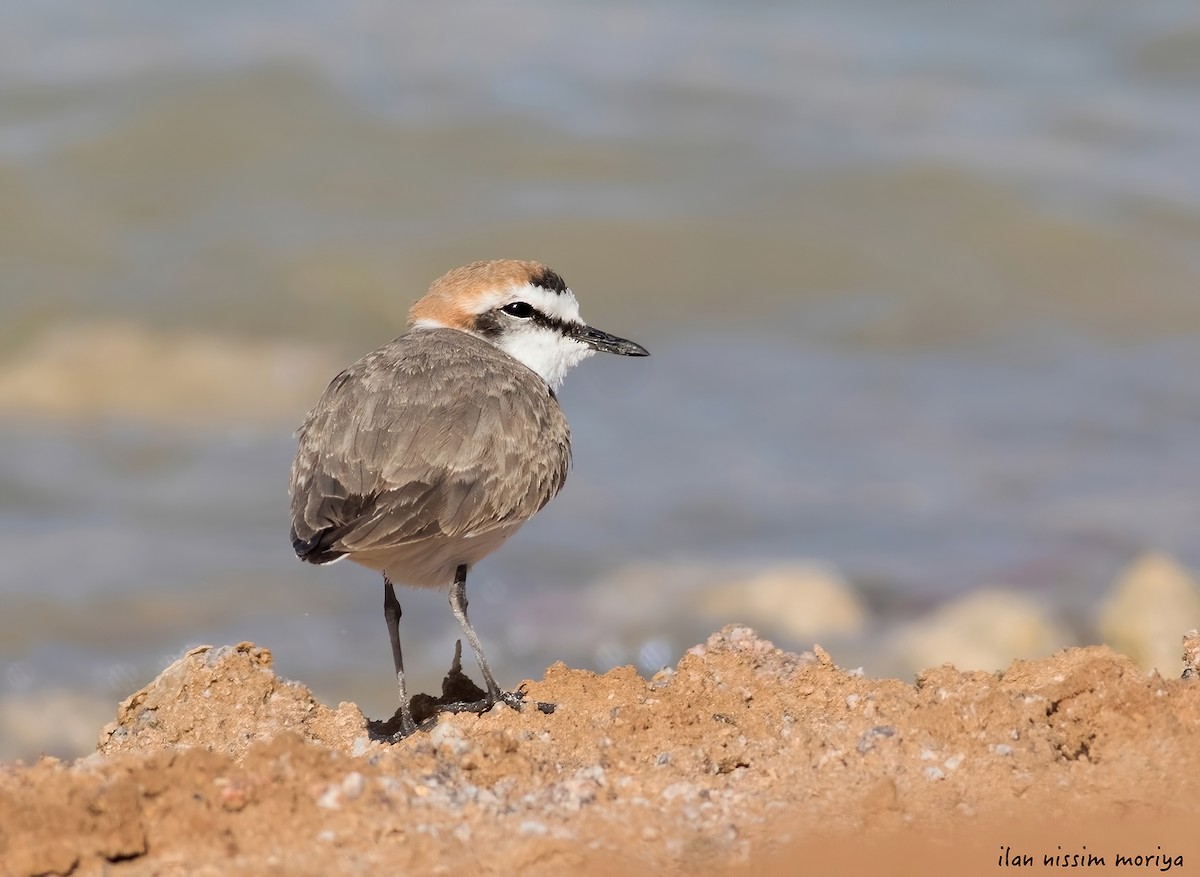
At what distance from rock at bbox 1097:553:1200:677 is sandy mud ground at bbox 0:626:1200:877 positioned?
4265mm

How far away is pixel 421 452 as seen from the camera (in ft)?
20.4

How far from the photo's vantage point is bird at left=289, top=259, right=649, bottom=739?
19.7 ft

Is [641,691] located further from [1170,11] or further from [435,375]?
[1170,11]

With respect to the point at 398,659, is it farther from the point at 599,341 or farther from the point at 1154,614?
the point at 1154,614

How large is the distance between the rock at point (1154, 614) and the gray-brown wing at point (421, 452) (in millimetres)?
4490

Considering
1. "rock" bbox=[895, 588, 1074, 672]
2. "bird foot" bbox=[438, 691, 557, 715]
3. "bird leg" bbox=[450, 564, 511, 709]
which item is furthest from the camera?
"rock" bbox=[895, 588, 1074, 672]

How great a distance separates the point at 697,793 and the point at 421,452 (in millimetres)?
2389

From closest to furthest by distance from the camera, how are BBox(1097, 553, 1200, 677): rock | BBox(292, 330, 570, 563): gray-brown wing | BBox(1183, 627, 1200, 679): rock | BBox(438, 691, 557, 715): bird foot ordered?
1. BBox(1183, 627, 1200, 679): rock
2. BBox(438, 691, 557, 715): bird foot
3. BBox(292, 330, 570, 563): gray-brown wing
4. BBox(1097, 553, 1200, 677): rock

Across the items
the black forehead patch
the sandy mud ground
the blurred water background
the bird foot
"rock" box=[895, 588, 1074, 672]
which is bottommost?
the sandy mud ground

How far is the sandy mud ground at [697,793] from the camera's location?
374 cm

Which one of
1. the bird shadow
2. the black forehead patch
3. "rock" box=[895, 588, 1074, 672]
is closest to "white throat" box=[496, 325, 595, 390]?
the black forehead patch

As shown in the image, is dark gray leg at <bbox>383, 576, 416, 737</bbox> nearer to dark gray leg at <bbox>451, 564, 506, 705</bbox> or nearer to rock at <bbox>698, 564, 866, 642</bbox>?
dark gray leg at <bbox>451, 564, 506, 705</bbox>

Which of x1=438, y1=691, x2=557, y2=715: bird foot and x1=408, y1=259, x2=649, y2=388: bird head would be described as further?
x1=408, y1=259, x2=649, y2=388: bird head

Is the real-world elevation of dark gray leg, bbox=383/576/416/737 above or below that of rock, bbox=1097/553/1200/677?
below
